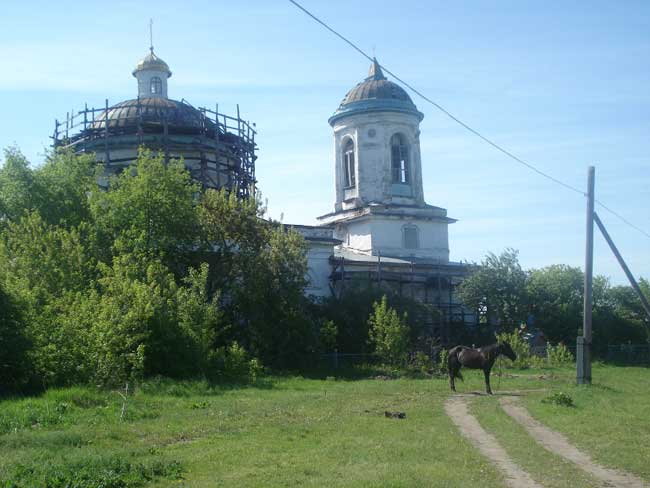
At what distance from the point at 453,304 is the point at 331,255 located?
9145 mm

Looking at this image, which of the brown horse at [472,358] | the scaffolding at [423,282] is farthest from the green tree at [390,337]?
the brown horse at [472,358]

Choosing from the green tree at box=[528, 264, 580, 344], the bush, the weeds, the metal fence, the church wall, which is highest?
the church wall

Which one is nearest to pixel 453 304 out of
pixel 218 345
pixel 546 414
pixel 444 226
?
pixel 444 226

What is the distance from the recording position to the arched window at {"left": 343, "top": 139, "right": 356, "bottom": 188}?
186 feet

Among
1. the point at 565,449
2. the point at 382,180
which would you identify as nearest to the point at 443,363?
the point at 382,180

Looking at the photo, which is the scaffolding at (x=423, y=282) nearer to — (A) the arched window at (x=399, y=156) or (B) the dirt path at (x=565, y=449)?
(A) the arched window at (x=399, y=156)

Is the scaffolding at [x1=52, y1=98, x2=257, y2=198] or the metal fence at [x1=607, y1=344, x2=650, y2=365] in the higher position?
the scaffolding at [x1=52, y1=98, x2=257, y2=198]

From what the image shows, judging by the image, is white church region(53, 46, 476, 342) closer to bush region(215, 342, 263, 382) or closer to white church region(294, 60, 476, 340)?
white church region(294, 60, 476, 340)

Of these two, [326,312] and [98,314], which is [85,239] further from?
[326,312]

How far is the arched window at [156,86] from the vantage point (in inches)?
1956

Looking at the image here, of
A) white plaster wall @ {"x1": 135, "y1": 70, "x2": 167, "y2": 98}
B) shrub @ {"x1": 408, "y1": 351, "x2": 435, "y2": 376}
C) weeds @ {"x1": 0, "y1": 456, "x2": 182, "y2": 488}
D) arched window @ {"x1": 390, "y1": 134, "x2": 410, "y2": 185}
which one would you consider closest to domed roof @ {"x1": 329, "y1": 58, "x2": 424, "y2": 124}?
arched window @ {"x1": 390, "y1": 134, "x2": 410, "y2": 185}

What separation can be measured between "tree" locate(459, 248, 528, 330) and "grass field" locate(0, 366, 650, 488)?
25.7 metres

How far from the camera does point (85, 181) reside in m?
38.7

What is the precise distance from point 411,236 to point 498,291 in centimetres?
740
